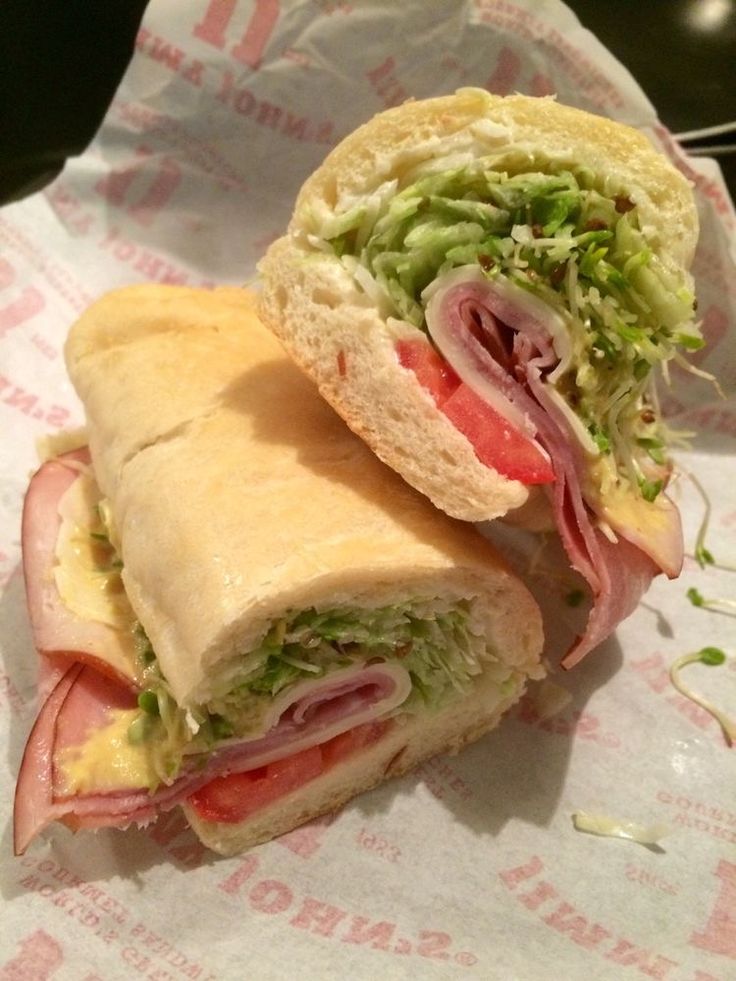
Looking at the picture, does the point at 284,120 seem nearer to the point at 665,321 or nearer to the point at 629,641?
the point at 665,321

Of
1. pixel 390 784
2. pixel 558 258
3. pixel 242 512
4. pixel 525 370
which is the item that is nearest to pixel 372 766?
pixel 390 784

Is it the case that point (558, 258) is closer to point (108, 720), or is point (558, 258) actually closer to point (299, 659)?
point (299, 659)

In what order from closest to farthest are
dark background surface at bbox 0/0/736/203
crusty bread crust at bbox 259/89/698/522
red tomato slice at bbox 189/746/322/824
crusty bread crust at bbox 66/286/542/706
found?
1. crusty bread crust at bbox 66/286/542/706
2. crusty bread crust at bbox 259/89/698/522
3. red tomato slice at bbox 189/746/322/824
4. dark background surface at bbox 0/0/736/203

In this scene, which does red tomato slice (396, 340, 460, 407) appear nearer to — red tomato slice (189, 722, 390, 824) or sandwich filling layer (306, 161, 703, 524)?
sandwich filling layer (306, 161, 703, 524)

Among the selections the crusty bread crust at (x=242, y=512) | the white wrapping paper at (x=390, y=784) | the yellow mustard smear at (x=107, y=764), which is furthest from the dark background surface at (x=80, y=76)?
the yellow mustard smear at (x=107, y=764)

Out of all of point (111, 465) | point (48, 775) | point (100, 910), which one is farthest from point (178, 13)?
point (100, 910)

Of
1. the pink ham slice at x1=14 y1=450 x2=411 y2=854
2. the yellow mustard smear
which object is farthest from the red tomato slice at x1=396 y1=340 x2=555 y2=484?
the yellow mustard smear
